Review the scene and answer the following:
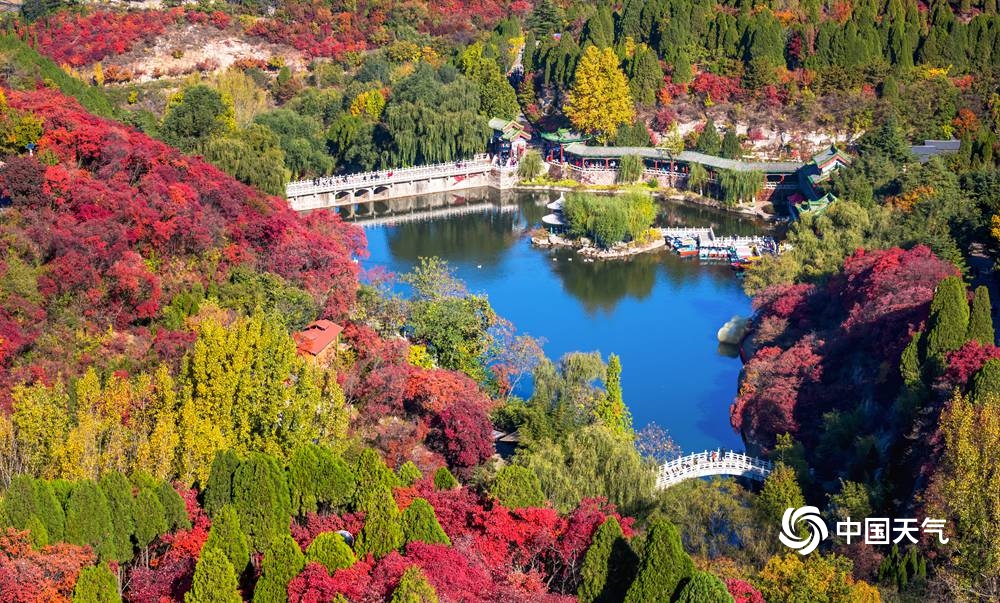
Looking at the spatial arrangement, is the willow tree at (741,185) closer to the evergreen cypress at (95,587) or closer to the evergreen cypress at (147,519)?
the evergreen cypress at (147,519)

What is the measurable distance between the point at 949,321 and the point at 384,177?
36.1 meters

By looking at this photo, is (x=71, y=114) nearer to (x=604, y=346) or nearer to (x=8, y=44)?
(x=8, y=44)

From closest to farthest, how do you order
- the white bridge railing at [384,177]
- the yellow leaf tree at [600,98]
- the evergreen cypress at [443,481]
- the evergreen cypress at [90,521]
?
the evergreen cypress at [90,521]
the evergreen cypress at [443,481]
the white bridge railing at [384,177]
the yellow leaf tree at [600,98]

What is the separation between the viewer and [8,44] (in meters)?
50.6

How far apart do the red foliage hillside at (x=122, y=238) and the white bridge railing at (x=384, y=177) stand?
16.4m

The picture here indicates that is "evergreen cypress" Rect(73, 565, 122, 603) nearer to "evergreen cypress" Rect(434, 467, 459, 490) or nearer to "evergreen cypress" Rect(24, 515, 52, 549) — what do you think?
"evergreen cypress" Rect(24, 515, 52, 549)

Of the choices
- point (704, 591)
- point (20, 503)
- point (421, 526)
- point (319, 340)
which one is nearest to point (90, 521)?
point (20, 503)

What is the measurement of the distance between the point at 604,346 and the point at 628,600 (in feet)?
70.6

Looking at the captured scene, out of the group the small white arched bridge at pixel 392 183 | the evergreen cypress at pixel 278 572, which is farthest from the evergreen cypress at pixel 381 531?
the small white arched bridge at pixel 392 183

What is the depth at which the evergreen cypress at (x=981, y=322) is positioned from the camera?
2812cm

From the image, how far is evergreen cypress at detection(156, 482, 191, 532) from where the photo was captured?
2177 cm

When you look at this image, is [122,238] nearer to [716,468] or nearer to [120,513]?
[120,513]

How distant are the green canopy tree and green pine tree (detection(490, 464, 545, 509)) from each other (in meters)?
3.86

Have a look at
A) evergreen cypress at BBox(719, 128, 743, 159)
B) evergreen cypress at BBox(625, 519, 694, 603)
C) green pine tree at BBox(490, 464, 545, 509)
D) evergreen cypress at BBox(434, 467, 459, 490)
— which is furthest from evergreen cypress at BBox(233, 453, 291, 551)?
evergreen cypress at BBox(719, 128, 743, 159)
